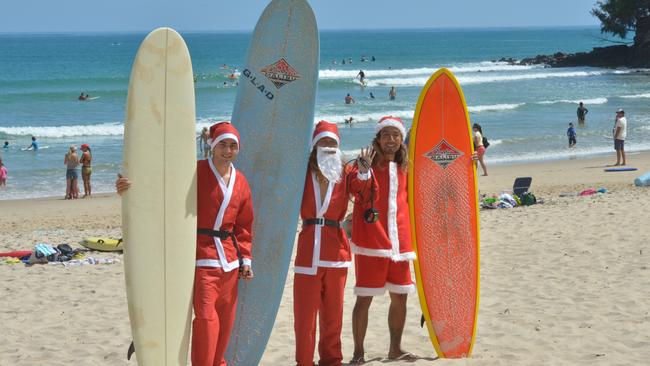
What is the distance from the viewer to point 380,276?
17.0 ft

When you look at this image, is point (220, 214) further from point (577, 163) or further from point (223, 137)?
point (577, 163)

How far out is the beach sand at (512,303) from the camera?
585 centimetres

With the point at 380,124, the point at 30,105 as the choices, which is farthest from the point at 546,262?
the point at 30,105

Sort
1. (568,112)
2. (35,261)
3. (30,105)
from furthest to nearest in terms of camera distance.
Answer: (30,105), (568,112), (35,261)

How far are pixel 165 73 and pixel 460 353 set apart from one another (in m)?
2.50

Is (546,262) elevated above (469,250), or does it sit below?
below

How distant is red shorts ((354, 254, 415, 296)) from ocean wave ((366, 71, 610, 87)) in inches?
1702

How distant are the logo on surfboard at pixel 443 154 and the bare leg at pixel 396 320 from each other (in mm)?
960

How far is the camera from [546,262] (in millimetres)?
8281

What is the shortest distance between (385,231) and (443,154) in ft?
2.91

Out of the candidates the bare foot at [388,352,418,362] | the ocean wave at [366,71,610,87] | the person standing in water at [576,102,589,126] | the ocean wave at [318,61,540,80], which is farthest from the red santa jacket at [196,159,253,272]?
the ocean wave at [318,61,540,80]

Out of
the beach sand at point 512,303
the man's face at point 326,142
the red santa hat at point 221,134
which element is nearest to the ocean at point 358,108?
the beach sand at point 512,303

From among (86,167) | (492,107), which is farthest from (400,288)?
(492,107)

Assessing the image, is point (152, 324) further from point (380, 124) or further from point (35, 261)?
point (35, 261)
